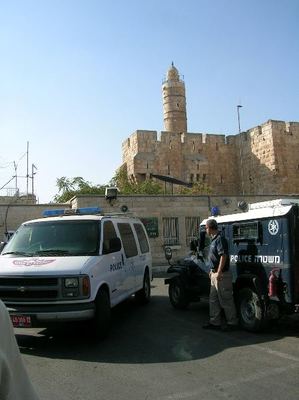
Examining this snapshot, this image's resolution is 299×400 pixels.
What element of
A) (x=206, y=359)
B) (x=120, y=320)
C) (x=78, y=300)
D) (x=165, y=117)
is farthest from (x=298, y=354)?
(x=165, y=117)

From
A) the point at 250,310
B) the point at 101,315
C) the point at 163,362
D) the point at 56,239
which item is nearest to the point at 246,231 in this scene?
the point at 250,310

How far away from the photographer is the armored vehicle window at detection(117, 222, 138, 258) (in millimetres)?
9359

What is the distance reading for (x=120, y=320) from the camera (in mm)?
9086

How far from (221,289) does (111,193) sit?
43.8 ft

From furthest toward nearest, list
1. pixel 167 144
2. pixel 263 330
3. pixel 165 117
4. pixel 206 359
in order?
pixel 165 117
pixel 167 144
pixel 263 330
pixel 206 359

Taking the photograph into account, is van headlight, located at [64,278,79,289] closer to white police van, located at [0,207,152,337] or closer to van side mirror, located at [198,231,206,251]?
white police van, located at [0,207,152,337]

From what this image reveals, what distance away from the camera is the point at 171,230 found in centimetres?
2288

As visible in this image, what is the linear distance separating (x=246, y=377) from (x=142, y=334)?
272 cm

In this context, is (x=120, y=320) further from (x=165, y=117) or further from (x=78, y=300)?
(x=165, y=117)

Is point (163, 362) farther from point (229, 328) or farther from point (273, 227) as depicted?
point (273, 227)

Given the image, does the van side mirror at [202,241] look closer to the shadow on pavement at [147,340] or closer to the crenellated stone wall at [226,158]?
the shadow on pavement at [147,340]

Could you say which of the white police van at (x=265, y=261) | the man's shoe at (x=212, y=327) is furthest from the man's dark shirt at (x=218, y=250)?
the man's shoe at (x=212, y=327)

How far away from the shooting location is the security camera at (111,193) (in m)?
20.6

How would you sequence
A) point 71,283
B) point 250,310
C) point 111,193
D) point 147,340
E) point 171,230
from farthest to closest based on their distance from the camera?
point 171,230
point 111,193
point 250,310
point 147,340
point 71,283
